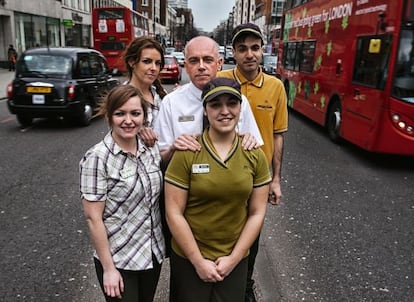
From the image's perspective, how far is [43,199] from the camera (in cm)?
520

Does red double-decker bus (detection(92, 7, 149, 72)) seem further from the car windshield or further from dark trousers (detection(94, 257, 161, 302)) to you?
dark trousers (detection(94, 257, 161, 302))

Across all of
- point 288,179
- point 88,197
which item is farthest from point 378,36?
point 88,197

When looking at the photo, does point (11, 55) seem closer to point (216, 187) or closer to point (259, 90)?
point (259, 90)

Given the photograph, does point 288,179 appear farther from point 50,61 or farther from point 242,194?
point 50,61

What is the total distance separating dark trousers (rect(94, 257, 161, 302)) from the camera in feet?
Answer: 6.81

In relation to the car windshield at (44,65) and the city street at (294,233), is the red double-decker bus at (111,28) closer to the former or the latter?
the car windshield at (44,65)

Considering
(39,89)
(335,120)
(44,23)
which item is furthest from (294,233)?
(44,23)

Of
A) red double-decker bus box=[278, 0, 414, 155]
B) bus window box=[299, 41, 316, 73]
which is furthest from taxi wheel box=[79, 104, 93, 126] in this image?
bus window box=[299, 41, 316, 73]

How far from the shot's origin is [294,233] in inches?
173

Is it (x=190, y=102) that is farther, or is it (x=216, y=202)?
(x=190, y=102)

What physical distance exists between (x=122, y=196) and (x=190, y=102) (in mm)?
642

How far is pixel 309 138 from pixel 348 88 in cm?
190

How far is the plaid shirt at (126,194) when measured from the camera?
75.7 inches

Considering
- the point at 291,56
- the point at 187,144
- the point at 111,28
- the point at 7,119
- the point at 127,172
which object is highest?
the point at 111,28
